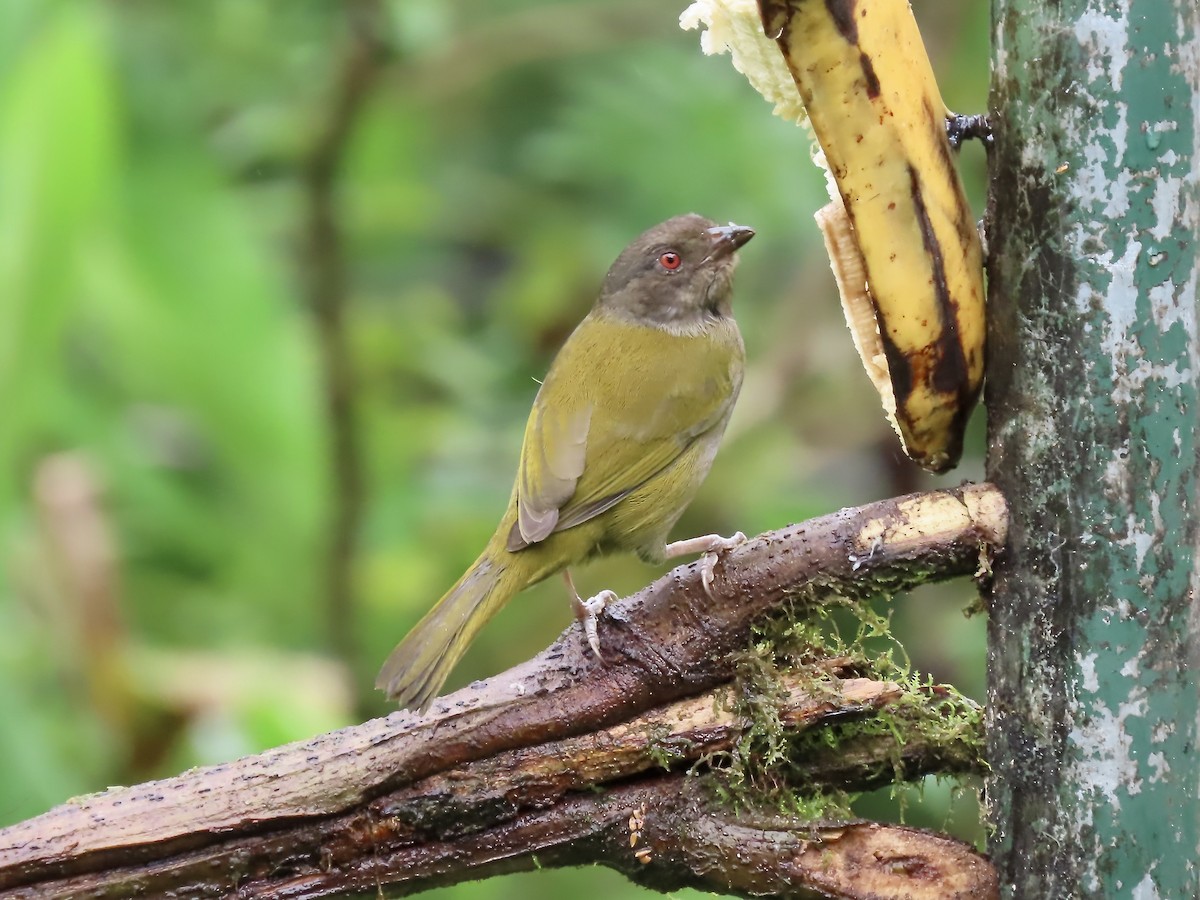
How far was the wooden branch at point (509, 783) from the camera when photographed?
2.18 metres

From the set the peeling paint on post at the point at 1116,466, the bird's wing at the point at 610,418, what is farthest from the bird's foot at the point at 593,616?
the peeling paint on post at the point at 1116,466

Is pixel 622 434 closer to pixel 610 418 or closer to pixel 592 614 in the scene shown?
pixel 610 418

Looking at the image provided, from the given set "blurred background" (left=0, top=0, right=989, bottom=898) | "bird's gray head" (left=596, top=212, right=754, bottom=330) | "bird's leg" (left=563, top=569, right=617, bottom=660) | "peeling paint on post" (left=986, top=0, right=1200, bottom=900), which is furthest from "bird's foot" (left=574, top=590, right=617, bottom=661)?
"blurred background" (left=0, top=0, right=989, bottom=898)

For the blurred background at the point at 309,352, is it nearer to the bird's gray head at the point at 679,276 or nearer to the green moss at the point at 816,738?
the bird's gray head at the point at 679,276

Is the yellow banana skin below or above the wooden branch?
above

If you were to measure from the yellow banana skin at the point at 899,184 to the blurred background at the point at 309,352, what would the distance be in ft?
7.14

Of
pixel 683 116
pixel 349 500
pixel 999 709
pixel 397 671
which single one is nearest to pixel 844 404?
pixel 683 116

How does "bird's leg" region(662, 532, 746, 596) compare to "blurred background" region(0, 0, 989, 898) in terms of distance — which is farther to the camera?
"blurred background" region(0, 0, 989, 898)

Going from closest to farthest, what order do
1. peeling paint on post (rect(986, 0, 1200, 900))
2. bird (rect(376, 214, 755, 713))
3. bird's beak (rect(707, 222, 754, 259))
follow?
peeling paint on post (rect(986, 0, 1200, 900))
bird (rect(376, 214, 755, 713))
bird's beak (rect(707, 222, 754, 259))

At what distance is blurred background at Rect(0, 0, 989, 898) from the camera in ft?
13.5

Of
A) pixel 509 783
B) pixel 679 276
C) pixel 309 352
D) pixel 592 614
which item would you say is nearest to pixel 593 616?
pixel 592 614

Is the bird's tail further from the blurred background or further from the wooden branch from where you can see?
the blurred background

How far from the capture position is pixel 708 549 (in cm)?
265

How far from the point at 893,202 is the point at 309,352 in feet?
12.1
